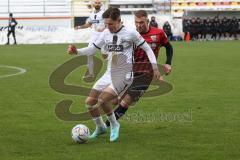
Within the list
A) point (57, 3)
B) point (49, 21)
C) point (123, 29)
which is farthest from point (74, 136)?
point (57, 3)

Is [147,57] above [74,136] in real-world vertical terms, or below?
above

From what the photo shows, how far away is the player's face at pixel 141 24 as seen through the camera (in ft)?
31.0

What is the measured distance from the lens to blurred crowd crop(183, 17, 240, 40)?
4609cm

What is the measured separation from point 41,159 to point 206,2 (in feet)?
147

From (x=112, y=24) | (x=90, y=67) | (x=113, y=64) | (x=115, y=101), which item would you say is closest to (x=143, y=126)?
(x=115, y=101)

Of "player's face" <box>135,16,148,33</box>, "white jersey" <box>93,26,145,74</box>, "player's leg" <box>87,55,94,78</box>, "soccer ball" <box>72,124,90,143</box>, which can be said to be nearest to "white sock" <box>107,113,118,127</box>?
"soccer ball" <box>72,124,90,143</box>

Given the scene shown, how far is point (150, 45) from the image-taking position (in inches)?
386

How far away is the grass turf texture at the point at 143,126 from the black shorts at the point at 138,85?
511mm

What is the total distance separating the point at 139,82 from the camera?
987 cm

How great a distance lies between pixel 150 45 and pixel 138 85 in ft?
2.22

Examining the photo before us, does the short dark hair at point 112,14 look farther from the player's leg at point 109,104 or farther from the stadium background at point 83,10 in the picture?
the stadium background at point 83,10

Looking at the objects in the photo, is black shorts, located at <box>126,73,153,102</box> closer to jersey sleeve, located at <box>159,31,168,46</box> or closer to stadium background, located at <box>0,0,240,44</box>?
jersey sleeve, located at <box>159,31,168,46</box>

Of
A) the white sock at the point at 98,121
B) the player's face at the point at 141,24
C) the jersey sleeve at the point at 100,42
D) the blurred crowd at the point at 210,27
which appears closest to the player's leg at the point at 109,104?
the white sock at the point at 98,121

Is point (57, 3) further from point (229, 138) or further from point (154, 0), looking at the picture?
point (229, 138)
